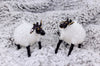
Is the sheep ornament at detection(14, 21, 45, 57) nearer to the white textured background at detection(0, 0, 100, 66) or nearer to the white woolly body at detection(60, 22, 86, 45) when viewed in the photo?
the white textured background at detection(0, 0, 100, 66)

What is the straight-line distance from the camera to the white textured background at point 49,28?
391 centimetres

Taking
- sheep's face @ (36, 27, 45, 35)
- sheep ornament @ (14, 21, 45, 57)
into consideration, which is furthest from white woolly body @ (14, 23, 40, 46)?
sheep's face @ (36, 27, 45, 35)

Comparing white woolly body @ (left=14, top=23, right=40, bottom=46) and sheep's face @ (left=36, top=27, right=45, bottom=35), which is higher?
sheep's face @ (left=36, top=27, right=45, bottom=35)

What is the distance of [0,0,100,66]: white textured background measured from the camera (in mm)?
3906

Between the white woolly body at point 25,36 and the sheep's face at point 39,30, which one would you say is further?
the white woolly body at point 25,36

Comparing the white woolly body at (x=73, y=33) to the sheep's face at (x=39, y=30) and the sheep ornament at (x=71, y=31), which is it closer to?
the sheep ornament at (x=71, y=31)

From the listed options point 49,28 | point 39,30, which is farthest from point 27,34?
point 49,28

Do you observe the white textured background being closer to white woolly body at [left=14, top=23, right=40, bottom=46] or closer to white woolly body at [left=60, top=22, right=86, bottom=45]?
white woolly body at [left=14, top=23, right=40, bottom=46]

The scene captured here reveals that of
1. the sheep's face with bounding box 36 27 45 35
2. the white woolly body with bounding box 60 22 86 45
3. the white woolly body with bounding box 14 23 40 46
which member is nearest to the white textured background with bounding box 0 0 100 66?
the white woolly body with bounding box 14 23 40 46

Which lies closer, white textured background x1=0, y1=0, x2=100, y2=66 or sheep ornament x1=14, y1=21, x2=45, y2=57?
sheep ornament x1=14, y1=21, x2=45, y2=57

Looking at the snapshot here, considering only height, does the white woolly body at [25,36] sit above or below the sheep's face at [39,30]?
below

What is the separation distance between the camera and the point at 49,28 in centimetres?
544

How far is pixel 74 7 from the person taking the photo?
651cm

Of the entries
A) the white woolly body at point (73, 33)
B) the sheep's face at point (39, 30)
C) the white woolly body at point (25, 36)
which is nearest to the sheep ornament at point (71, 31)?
the white woolly body at point (73, 33)
